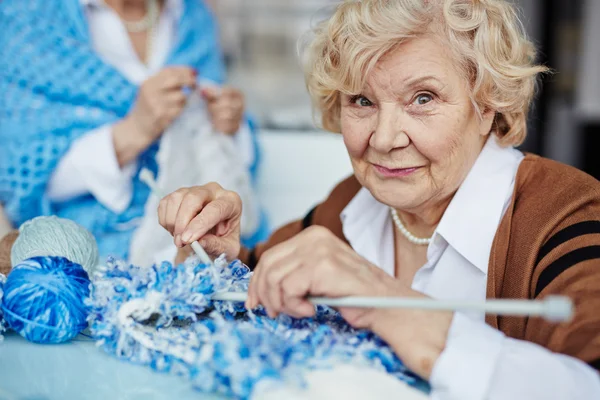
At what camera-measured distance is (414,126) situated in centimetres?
104

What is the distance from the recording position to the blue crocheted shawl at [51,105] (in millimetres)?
1598

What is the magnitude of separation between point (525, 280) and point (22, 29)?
134 centimetres

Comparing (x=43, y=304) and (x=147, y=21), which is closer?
(x=43, y=304)

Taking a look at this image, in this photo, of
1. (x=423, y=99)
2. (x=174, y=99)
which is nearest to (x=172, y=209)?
(x=423, y=99)

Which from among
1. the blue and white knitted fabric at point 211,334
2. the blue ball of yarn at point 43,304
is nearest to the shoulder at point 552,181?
the blue and white knitted fabric at point 211,334

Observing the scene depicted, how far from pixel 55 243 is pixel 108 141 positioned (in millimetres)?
673

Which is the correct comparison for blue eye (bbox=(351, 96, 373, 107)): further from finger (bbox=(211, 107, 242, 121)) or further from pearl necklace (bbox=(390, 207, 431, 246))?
finger (bbox=(211, 107, 242, 121))

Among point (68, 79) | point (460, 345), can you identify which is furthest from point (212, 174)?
point (460, 345)

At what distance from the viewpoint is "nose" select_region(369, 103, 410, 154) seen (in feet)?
3.41

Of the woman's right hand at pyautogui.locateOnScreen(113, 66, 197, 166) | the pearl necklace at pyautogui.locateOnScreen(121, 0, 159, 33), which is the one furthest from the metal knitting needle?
the pearl necklace at pyautogui.locateOnScreen(121, 0, 159, 33)

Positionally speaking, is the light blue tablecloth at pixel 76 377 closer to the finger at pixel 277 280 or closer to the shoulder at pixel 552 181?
the finger at pixel 277 280

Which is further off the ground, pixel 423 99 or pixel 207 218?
pixel 423 99

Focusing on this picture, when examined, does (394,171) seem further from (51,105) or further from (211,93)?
(51,105)

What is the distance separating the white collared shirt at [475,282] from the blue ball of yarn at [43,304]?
482 mm
